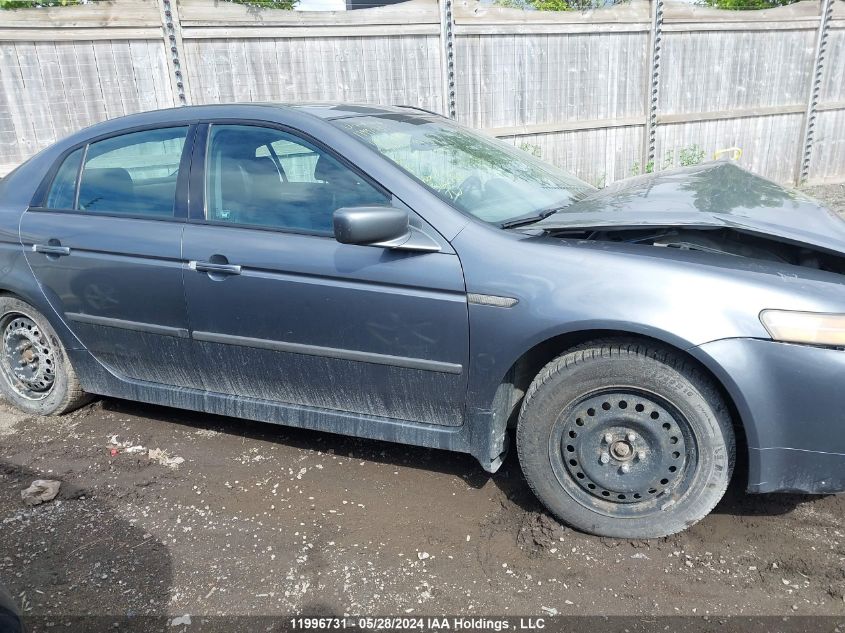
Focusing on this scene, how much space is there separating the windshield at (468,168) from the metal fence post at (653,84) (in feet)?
18.9

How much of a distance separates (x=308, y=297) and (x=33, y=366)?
2171 millimetres

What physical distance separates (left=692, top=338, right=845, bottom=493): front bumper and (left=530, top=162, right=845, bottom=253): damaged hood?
0.49 metres

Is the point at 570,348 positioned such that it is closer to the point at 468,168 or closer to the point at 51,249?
the point at 468,168

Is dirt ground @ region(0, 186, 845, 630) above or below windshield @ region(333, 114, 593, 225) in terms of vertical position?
below

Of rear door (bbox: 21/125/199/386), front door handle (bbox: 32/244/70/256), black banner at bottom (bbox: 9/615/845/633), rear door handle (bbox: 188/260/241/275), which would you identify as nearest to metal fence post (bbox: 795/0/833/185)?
black banner at bottom (bbox: 9/615/845/633)

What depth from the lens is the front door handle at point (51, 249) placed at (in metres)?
3.47

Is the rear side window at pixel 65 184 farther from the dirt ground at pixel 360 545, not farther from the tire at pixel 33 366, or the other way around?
the dirt ground at pixel 360 545

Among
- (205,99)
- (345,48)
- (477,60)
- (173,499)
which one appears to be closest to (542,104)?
(477,60)

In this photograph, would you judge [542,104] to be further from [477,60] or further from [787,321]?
[787,321]

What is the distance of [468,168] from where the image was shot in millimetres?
3242

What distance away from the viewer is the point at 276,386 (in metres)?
3.14

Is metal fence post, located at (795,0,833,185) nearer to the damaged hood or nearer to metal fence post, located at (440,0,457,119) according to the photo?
metal fence post, located at (440,0,457,119)

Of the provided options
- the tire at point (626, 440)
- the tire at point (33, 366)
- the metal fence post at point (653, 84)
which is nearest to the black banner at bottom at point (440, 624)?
the tire at point (626, 440)

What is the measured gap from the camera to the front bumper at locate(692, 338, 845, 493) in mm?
2275
